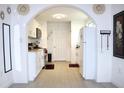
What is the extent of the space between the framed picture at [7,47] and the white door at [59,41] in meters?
5.73

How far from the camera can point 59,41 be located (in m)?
10.1

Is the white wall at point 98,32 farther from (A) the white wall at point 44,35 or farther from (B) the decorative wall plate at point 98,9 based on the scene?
(A) the white wall at point 44,35

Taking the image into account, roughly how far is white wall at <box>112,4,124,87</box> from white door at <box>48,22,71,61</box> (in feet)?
18.8

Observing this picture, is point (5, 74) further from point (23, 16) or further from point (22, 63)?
point (23, 16)

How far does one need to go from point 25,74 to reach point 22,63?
13.0 inches

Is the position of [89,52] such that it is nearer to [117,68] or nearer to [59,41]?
[117,68]

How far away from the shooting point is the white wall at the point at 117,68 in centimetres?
390

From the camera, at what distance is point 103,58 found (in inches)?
183

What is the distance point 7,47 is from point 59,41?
6.02 metres

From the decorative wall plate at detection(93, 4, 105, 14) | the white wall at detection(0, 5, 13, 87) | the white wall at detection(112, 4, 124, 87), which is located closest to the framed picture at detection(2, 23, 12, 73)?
the white wall at detection(0, 5, 13, 87)

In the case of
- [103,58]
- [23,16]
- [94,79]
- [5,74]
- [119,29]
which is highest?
[23,16]

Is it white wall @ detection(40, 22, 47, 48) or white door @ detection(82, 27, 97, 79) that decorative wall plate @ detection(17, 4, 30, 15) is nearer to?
white door @ detection(82, 27, 97, 79)

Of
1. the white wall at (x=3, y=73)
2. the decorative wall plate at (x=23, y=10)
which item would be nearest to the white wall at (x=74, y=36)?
the decorative wall plate at (x=23, y=10)
